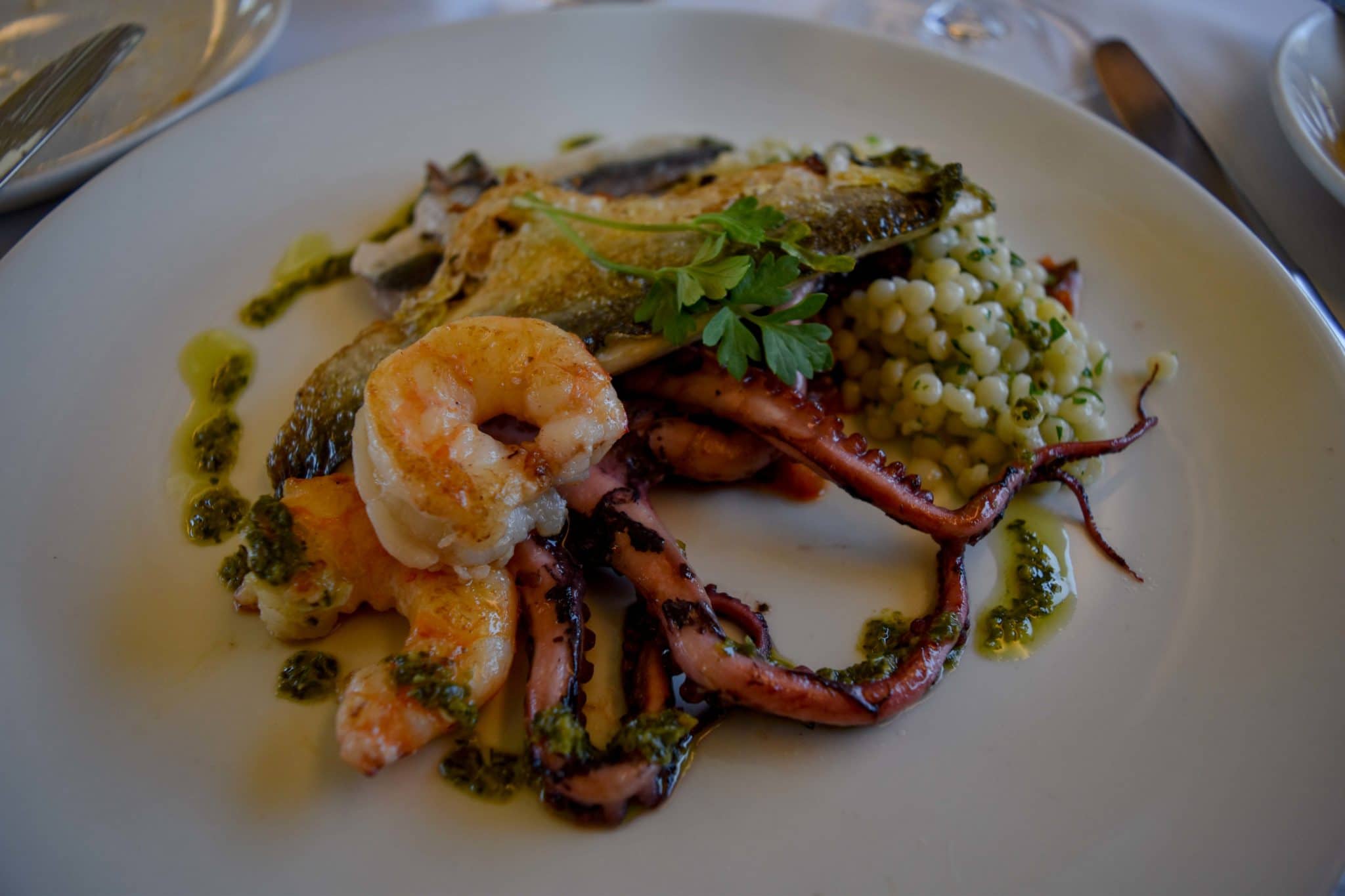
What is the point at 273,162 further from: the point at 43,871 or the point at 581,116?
the point at 43,871

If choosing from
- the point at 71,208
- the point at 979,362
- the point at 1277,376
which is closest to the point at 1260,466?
the point at 1277,376

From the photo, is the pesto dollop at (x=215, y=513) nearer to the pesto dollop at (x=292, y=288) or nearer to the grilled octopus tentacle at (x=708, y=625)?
the pesto dollop at (x=292, y=288)

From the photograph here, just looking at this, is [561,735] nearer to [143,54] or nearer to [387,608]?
[387,608]

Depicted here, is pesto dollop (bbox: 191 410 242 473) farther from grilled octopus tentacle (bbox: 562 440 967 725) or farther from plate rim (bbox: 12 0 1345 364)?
grilled octopus tentacle (bbox: 562 440 967 725)

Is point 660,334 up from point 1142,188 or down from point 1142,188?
up

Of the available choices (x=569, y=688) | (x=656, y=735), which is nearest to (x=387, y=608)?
(x=569, y=688)

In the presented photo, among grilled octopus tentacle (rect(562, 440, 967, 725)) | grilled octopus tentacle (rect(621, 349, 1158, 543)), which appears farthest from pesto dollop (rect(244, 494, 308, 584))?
grilled octopus tentacle (rect(621, 349, 1158, 543))
